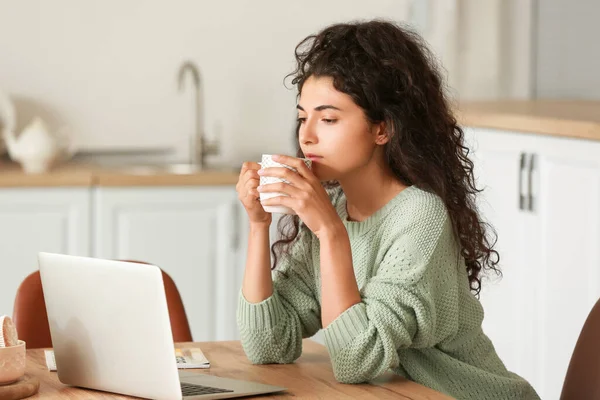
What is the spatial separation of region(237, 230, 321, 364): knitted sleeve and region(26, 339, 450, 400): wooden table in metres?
0.02

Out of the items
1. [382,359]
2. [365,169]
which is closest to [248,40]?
[365,169]

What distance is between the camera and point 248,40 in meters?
3.95

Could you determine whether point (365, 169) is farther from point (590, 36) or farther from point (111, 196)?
point (590, 36)

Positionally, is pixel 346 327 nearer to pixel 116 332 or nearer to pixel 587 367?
pixel 116 332

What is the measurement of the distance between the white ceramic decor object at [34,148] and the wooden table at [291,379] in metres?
1.92

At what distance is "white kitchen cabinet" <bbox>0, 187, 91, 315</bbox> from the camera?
3.40 metres

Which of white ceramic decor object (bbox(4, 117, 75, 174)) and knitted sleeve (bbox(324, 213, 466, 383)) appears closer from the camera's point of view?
knitted sleeve (bbox(324, 213, 466, 383))

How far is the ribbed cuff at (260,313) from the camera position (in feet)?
5.35

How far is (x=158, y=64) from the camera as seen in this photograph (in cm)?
387

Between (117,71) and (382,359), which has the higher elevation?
(117,71)

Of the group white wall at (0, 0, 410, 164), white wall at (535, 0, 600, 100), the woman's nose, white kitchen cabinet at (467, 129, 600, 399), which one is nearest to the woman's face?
the woman's nose

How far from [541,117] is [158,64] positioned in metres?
1.57

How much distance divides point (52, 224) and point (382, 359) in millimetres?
2181

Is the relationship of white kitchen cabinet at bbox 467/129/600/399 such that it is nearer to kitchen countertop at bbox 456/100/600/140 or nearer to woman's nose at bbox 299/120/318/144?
kitchen countertop at bbox 456/100/600/140
